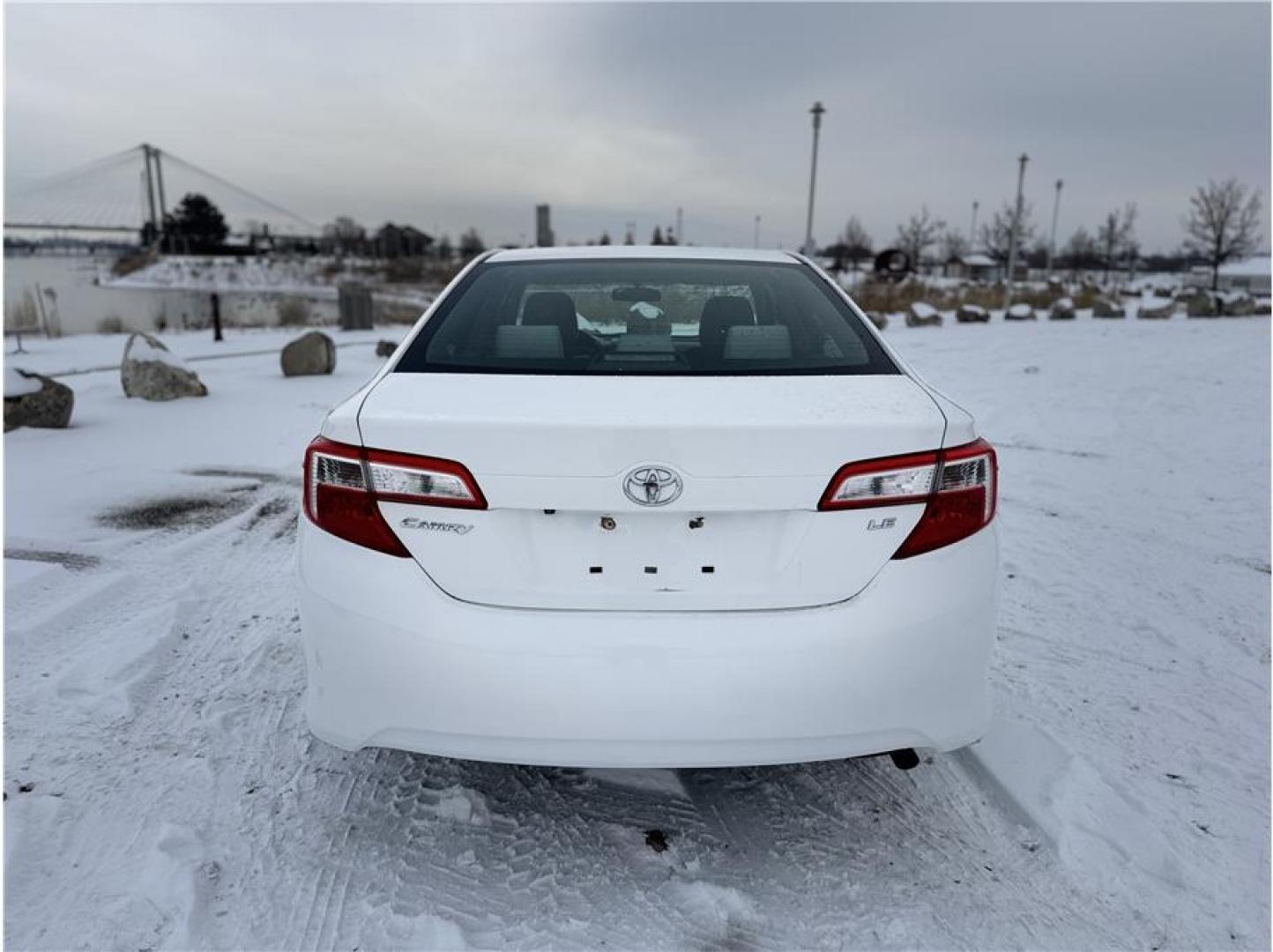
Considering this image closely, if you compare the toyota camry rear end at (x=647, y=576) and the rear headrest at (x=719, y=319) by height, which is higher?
the rear headrest at (x=719, y=319)

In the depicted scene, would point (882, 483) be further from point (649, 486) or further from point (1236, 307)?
point (1236, 307)

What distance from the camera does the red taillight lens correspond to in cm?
187

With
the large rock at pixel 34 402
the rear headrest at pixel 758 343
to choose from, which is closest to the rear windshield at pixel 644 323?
the rear headrest at pixel 758 343

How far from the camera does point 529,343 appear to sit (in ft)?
7.90

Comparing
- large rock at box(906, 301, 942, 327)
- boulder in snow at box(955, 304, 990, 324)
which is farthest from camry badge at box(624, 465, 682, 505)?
boulder in snow at box(955, 304, 990, 324)

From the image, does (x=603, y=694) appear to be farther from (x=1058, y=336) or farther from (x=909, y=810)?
(x=1058, y=336)

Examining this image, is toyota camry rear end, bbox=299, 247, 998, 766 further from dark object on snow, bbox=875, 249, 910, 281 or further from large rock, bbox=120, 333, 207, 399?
dark object on snow, bbox=875, 249, 910, 281

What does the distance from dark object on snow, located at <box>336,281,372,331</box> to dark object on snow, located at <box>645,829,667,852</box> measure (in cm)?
1742

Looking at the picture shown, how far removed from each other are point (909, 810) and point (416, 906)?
132 centimetres

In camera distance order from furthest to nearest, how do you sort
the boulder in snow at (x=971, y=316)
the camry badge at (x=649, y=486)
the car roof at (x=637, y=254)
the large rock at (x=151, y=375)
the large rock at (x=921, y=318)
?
the boulder in snow at (x=971, y=316) → the large rock at (x=921, y=318) → the large rock at (x=151, y=375) → the car roof at (x=637, y=254) → the camry badge at (x=649, y=486)

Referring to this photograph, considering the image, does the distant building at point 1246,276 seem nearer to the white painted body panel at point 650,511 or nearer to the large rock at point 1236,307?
the large rock at point 1236,307

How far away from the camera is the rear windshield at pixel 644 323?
2.31 m

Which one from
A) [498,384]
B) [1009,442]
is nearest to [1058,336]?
[1009,442]

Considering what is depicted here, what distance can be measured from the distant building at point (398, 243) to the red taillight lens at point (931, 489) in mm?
68508
